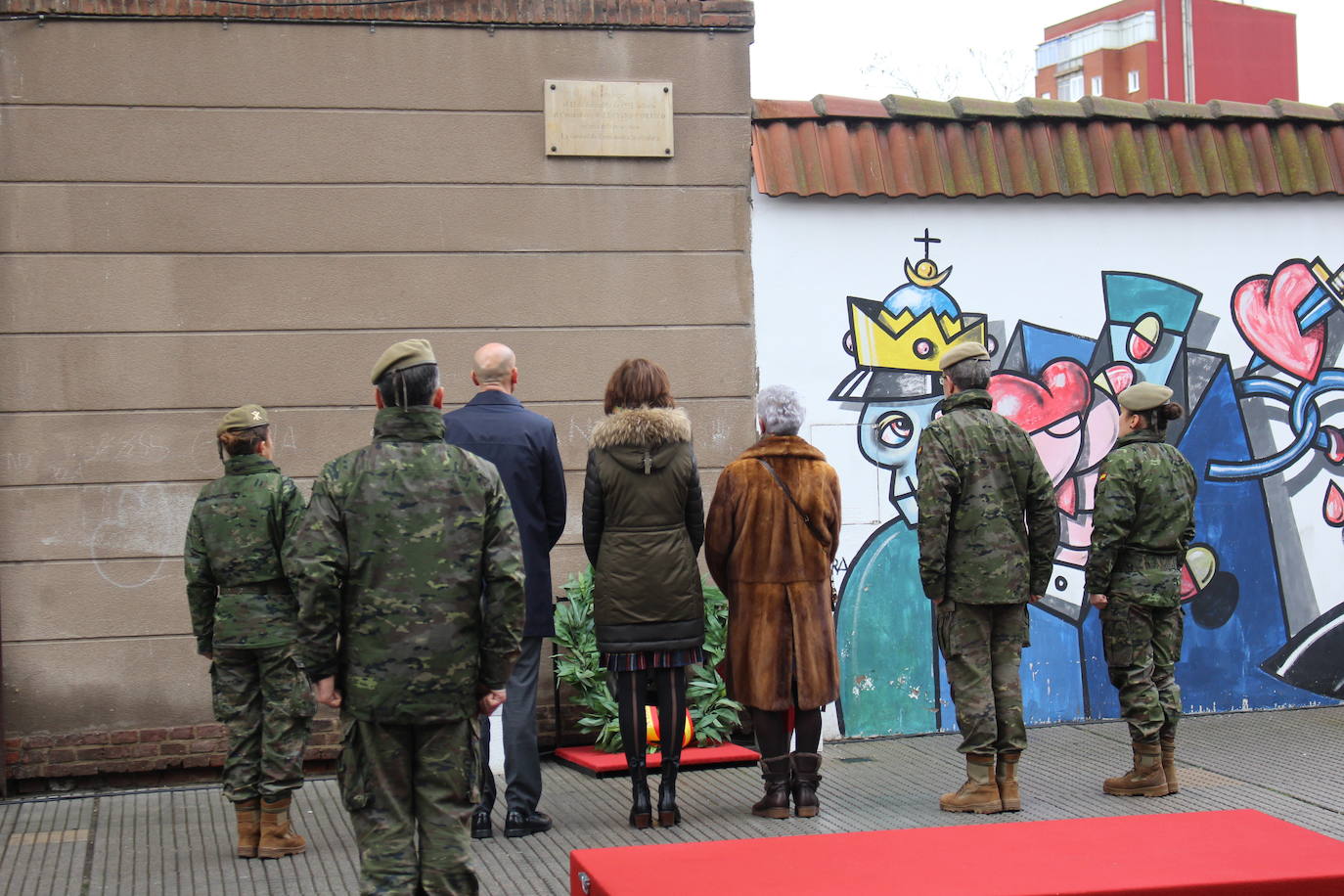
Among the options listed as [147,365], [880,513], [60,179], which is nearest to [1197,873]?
[880,513]

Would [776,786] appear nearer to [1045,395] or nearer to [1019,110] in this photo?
[1045,395]

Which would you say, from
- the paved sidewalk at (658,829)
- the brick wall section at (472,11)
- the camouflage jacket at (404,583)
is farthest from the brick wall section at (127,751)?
the brick wall section at (472,11)

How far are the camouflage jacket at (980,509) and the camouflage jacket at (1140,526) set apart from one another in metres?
0.28

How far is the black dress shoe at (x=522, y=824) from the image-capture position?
555cm

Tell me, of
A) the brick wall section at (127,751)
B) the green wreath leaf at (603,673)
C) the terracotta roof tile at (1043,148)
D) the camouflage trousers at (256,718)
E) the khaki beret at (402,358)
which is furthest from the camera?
the terracotta roof tile at (1043,148)

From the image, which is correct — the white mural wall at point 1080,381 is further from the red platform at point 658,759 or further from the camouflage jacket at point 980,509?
the camouflage jacket at point 980,509

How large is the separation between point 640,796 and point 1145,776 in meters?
2.20

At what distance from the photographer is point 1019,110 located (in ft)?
24.6

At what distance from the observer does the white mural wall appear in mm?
7227

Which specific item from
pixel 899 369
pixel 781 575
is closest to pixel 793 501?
pixel 781 575

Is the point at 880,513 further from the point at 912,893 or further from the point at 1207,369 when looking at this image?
the point at 912,893

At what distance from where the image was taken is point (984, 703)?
5703 millimetres

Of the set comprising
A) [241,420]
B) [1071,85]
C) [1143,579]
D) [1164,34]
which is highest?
[1071,85]

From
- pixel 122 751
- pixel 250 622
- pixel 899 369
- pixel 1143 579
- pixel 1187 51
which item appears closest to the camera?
pixel 250 622
